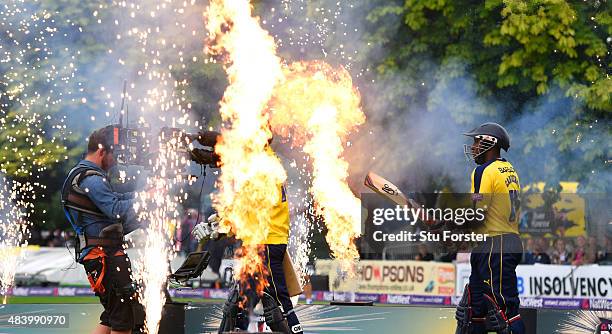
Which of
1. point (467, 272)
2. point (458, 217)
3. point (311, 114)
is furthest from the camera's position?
point (467, 272)

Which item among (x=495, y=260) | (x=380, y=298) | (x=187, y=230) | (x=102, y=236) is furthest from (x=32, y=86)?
(x=495, y=260)

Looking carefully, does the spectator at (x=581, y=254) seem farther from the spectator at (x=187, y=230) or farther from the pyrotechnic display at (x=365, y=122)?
the spectator at (x=187, y=230)

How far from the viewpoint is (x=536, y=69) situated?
581 inches

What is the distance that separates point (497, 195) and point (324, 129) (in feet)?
7.86

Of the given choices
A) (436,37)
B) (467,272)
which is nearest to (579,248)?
(467,272)

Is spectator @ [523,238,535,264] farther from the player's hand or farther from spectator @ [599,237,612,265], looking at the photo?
the player's hand

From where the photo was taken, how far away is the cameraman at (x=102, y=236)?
848 cm

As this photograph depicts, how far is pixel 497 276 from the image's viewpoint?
8.87 metres

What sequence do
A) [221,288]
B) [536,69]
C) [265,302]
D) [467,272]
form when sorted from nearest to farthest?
[265,302] → [536,69] → [467,272] → [221,288]

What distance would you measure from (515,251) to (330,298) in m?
7.57

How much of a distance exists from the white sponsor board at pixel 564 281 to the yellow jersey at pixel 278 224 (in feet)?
22.9

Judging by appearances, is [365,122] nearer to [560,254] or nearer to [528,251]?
[528,251]

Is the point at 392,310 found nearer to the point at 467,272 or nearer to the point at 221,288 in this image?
the point at 467,272
